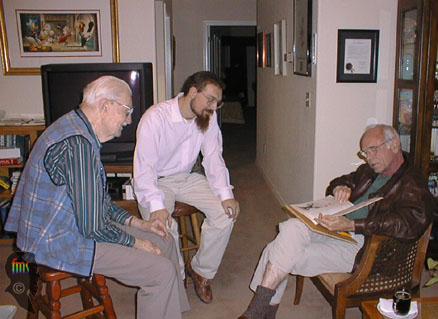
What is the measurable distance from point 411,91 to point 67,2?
2.60 metres

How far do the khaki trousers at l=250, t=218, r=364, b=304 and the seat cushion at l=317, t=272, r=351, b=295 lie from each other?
0.02m

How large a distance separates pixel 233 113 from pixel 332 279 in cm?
833

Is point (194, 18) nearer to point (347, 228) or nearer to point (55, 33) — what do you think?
point (55, 33)

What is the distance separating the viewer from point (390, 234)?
6.25 feet

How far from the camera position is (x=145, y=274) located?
185 centimetres

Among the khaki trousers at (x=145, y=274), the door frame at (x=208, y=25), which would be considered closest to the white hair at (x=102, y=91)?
the khaki trousers at (x=145, y=274)

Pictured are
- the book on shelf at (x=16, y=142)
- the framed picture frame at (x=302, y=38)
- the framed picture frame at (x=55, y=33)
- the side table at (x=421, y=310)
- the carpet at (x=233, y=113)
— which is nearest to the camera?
the side table at (x=421, y=310)

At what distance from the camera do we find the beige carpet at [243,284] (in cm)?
248

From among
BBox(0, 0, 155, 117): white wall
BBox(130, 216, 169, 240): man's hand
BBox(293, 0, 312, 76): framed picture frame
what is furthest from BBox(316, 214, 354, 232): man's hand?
BBox(0, 0, 155, 117): white wall

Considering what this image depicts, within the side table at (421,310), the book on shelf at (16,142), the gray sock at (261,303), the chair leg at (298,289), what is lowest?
the chair leg at (298,289)

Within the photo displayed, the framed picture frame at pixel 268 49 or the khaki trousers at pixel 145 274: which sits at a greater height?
the framed picture frame at pixel 268 49

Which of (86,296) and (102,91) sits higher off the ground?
(102,91)

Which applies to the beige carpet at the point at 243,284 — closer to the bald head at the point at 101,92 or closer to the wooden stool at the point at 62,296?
the wooden stool at the point at 62,296

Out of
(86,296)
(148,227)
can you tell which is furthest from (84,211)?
(86,296)
